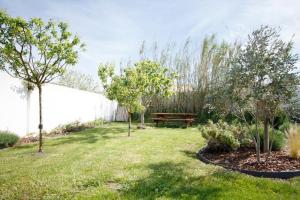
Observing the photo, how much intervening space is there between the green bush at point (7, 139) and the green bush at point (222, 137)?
17.0 ft

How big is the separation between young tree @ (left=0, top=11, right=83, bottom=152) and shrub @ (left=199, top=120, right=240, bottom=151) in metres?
3.71

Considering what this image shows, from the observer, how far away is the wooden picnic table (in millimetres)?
13310

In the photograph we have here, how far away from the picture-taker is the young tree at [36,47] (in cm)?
591

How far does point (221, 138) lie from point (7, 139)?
18.4 feet

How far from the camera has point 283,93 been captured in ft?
15.9

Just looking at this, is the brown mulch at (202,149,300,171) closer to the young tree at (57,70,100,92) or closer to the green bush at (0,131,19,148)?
the green bush at (0,131,19,148)

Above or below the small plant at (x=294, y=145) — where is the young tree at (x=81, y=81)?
above

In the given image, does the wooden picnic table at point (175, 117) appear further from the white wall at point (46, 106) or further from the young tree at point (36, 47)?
the young tree at point (36, 47)

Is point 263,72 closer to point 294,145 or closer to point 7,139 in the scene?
point 294,145

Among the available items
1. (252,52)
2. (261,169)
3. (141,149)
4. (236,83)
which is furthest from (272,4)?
(141,149)

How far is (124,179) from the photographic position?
4.30 meters

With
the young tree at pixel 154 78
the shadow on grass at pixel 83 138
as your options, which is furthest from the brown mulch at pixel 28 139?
the young tree at pixel 154 78

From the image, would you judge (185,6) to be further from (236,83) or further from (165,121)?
(165,121)

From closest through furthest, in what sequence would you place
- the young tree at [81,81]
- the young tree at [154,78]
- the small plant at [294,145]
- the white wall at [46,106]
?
the small plant at [294,145] → the white wall at [46,106] → the young tree at [154,78] → the young tree at [81,81]
